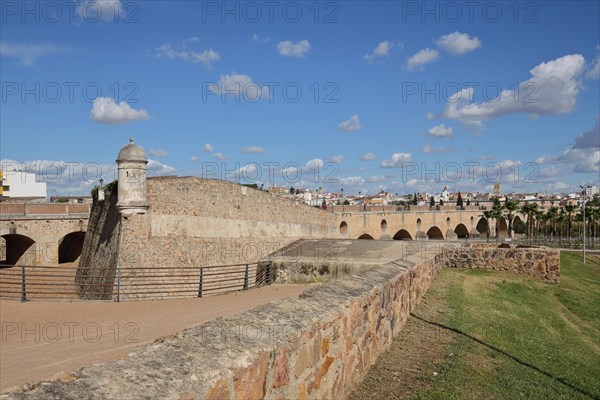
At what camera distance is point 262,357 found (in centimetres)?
307

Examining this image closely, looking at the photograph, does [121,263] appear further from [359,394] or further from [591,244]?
[591,244]

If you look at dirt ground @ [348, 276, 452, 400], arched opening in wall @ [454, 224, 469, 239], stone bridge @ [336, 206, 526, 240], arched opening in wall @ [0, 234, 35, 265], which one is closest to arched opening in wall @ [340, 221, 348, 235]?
stone bridge @ [336, 206, 526, 240]

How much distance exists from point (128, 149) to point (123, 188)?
1.20 metres

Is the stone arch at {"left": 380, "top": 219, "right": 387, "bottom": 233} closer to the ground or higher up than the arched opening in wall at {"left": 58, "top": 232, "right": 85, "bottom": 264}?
higher up

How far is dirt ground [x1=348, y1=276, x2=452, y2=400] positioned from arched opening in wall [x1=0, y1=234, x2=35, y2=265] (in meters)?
25.8

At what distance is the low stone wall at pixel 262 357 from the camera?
2346 millimetres

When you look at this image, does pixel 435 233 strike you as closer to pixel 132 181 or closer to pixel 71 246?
pixel 71 246

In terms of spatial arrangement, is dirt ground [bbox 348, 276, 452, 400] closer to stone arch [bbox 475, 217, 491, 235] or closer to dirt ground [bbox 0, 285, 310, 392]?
dirt ground [bbox 0, 285, 310, 392]

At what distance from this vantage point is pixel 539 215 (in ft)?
198

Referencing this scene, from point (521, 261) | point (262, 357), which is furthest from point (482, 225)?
point (262, 357)

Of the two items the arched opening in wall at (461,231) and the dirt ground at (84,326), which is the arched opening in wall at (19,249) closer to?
the dirt ground at (84,326)

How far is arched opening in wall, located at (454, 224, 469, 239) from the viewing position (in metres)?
71.4

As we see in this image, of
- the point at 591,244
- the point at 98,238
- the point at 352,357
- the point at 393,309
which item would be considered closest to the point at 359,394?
the point at 352,357

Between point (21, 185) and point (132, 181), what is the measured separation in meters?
41.1
